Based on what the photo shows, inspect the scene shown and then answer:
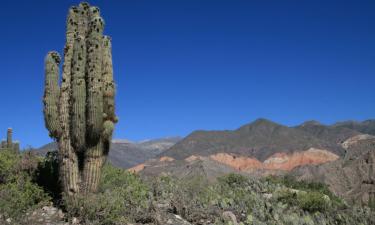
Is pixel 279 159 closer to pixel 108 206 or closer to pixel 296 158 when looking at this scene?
pixel 296 158

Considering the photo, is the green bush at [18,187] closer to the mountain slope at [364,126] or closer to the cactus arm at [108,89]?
the cactus arm at [108,89]

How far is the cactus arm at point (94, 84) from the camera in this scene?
411 inches

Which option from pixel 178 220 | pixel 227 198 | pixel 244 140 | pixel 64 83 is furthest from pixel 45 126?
pixel 244 140

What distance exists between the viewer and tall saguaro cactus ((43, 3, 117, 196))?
34.4ft

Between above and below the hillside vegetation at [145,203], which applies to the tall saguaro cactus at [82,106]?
above

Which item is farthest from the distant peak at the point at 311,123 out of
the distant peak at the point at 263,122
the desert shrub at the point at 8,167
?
the desert shrub at the point at 8,167

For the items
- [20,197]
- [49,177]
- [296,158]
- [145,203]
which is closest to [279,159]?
[296,158]

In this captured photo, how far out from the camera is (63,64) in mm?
11117

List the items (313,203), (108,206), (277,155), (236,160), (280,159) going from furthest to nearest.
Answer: (277,155) < (280,159) < (236,160) < (313,203) < (108,206)

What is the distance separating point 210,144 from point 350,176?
43.2m

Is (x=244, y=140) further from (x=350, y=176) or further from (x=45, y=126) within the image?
(x=45, y=126)

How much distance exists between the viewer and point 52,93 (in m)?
11.0

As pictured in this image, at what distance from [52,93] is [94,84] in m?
1.11

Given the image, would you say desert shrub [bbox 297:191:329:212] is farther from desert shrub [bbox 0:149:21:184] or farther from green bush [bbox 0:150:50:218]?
desert shrub [bbox 0:149:21:184]
